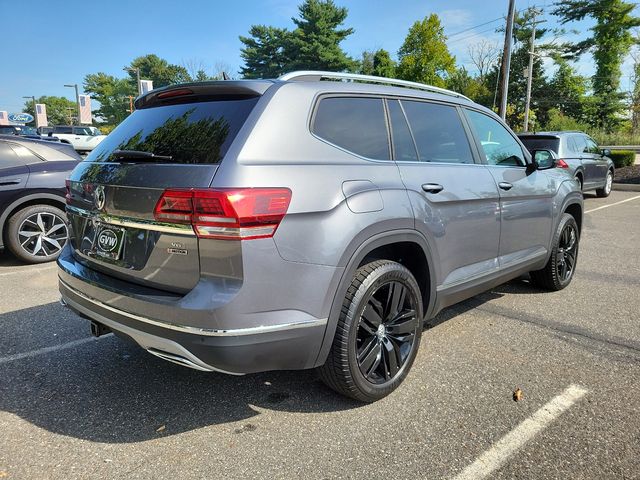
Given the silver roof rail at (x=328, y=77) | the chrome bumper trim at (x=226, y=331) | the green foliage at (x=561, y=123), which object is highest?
the green foliage at (x=561, y=123)

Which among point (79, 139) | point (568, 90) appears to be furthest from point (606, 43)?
point (79, 139)

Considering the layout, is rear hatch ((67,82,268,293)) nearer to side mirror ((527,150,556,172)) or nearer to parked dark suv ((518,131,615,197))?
side mirror ((527,150,556,172))

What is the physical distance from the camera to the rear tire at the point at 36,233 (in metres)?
Result: 5.96

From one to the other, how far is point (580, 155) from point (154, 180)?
11.5 meters

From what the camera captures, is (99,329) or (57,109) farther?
(57,109)

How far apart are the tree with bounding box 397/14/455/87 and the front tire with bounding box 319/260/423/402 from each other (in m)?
40.0

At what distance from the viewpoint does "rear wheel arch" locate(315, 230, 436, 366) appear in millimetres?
2451

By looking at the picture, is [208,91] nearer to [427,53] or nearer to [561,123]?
[427,53]

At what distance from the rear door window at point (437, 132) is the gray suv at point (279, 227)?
0.02 metres

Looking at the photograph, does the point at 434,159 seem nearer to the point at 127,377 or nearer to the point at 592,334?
the point at 592,334

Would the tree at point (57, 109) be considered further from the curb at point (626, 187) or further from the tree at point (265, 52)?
the curb at point (626, 187)

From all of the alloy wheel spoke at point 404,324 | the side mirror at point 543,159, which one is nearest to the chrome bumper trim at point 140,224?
the alloy wheel spoke at point 404,324

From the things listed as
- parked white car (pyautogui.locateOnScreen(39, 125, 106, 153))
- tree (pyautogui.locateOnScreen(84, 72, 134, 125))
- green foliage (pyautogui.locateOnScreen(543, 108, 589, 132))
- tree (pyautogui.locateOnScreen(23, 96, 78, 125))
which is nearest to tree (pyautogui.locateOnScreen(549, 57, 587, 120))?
green foliage (pyautogui.locateOnScreen(543, 108, 589, 132))

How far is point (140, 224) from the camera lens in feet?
7.80
